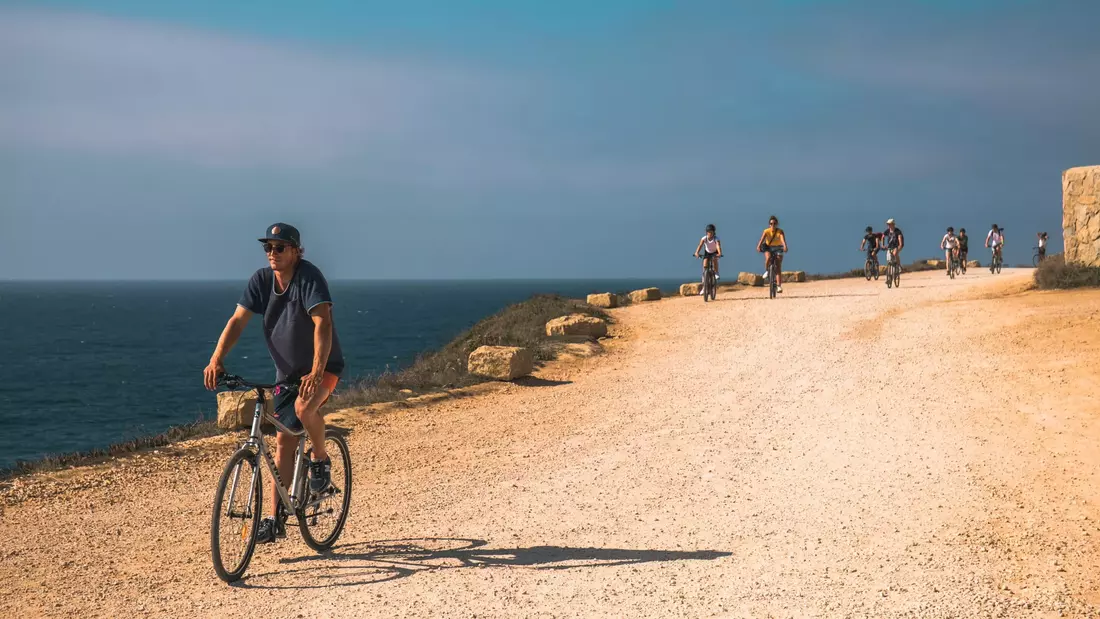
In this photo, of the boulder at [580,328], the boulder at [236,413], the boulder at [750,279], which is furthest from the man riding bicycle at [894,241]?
the boulder at [236,413]

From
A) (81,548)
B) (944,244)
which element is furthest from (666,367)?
(944,244)

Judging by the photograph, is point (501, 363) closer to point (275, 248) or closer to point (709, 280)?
point (275, 248)

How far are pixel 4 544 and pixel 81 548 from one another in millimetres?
778

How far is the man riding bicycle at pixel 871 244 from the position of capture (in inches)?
1288

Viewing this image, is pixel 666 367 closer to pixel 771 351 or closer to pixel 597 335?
pixel 771 351

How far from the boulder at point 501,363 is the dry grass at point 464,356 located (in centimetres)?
23

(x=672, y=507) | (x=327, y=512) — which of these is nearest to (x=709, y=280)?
(x=672, y=507)

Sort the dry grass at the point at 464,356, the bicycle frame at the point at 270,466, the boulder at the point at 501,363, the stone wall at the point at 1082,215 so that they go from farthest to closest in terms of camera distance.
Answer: the stone wall at the point at 1082,215 < the boulder at the point at 501,363 < the dry grass at the point at 464,356 < the bicycle frame at the point at 270,466

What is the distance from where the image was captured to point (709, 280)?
25.8 meters

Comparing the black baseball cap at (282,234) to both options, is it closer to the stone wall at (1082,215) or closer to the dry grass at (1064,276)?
the dry grass at (1064,276)

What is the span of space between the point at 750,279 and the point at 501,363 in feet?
67.8

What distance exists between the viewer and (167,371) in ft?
155

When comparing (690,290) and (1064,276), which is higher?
(1064,276)

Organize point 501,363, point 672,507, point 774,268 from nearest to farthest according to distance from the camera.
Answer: point 672,507, point 501,363, point 774,268
